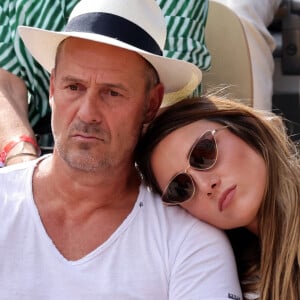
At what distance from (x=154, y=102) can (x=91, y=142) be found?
269 millimetres

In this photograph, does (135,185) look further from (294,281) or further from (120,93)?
(294,281)

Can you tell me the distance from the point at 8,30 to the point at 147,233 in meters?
1.10

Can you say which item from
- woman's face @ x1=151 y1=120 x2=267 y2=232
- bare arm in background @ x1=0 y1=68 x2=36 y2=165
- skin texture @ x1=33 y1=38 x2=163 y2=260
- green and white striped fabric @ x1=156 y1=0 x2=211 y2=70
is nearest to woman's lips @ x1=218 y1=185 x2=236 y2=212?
woman's face @ x1=151 y1=120 x2=267 y2=232

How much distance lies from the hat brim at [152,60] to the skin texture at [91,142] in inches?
1.5

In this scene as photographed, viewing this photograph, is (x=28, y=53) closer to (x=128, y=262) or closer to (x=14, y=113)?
(x=14, y=113)

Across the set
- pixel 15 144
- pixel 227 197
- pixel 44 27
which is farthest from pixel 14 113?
pixel 227 197

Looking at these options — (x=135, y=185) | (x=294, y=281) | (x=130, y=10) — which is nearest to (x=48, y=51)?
(x=130, y=10)

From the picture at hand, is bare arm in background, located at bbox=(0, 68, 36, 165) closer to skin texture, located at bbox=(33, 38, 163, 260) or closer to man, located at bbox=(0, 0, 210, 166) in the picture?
man, located at bbox=(0, 0, 210, 166)

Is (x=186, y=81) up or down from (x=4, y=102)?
up

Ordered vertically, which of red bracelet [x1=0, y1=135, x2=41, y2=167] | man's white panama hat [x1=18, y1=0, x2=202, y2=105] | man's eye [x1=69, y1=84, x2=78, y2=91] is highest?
man's white panama hat [x1=18, y1=0, x2=202, y2=105]

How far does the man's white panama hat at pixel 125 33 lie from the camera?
2.25 m

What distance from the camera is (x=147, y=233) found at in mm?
2285

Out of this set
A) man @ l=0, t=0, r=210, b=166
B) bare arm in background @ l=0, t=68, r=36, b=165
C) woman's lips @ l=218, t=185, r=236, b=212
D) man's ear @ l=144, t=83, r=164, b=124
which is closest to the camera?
woman's lips @ l=218, t=185, r=236, b=212

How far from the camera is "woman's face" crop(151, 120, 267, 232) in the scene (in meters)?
2.20
